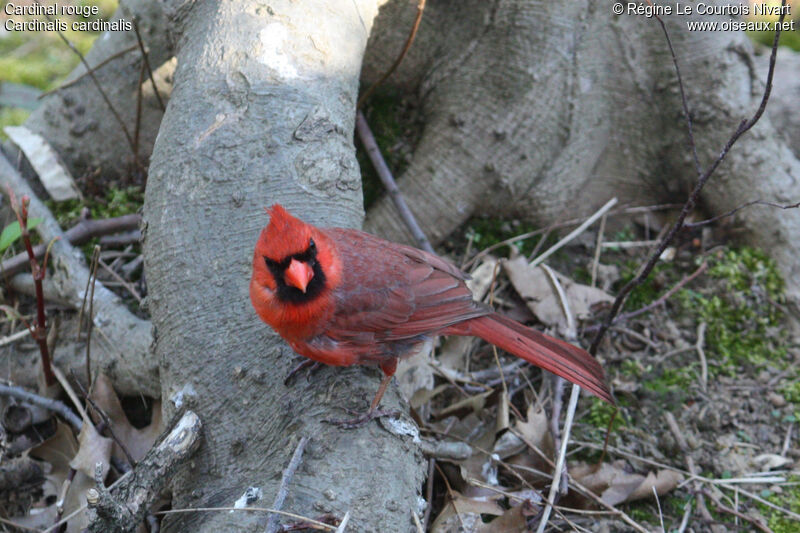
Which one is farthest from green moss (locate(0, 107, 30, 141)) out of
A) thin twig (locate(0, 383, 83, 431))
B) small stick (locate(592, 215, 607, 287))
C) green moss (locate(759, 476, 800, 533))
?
green moss (locate(759, 476, 800, 533))

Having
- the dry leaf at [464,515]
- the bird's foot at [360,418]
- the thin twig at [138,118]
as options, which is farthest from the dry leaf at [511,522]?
the thin twig at [138,118]

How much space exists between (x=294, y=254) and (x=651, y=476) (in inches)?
67.9

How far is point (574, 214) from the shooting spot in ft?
13.5

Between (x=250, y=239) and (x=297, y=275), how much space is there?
463 mm

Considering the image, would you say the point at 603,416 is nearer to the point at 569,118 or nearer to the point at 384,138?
the point at 569,118

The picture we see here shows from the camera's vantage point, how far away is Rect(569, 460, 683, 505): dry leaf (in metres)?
2.75

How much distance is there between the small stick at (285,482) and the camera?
5.93 feet

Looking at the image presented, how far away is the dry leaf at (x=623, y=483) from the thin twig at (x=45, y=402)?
2.11 meters

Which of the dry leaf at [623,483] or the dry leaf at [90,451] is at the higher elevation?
the dry leaf at [90,451]

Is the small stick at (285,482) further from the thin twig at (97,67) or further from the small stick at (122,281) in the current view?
the thin twig at (97,67)

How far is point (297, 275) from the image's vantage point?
2.23 metres

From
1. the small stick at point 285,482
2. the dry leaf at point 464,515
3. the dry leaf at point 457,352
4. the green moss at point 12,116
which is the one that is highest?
the green moss at point 12,116

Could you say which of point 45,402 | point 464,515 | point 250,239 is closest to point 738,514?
point 464,515

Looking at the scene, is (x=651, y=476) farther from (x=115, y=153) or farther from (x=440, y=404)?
(x=115, y=153)
